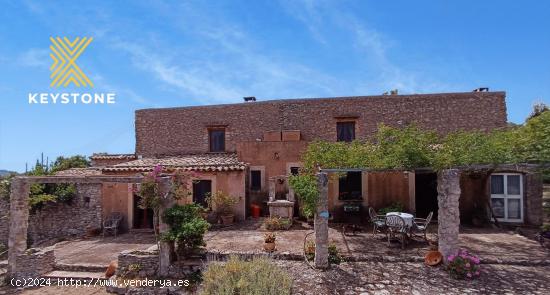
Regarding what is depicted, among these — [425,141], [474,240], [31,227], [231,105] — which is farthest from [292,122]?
[31,227]

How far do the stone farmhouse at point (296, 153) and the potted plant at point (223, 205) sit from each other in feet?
1.32

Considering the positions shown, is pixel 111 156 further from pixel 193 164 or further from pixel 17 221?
pixel 17 221

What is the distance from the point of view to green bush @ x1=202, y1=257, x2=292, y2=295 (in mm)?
7238

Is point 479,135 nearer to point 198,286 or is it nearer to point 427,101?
point 427,101

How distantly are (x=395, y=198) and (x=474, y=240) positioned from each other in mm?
3771

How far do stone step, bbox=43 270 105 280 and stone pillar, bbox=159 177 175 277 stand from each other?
6.49ft

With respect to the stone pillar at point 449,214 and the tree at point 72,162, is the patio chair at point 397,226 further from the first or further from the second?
the tree at point 72,162

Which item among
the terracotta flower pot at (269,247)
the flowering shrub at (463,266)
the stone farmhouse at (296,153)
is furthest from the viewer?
the stone farmhouse at (296,153)

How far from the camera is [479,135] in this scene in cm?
962

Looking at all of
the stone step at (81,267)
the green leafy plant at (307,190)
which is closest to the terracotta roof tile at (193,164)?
the green leafy plant at (307,190)

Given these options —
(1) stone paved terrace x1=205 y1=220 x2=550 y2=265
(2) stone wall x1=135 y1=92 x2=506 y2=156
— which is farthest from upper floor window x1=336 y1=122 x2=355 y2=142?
(1) stone paved terrace x1=205 y1=220 x2=550 y2=265

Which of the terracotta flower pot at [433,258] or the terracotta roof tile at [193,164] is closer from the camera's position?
the terracotta flower pot at [433,258]

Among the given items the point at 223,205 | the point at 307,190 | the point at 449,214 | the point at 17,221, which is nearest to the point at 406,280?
the point at 449,214

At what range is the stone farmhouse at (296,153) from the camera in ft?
45.3
